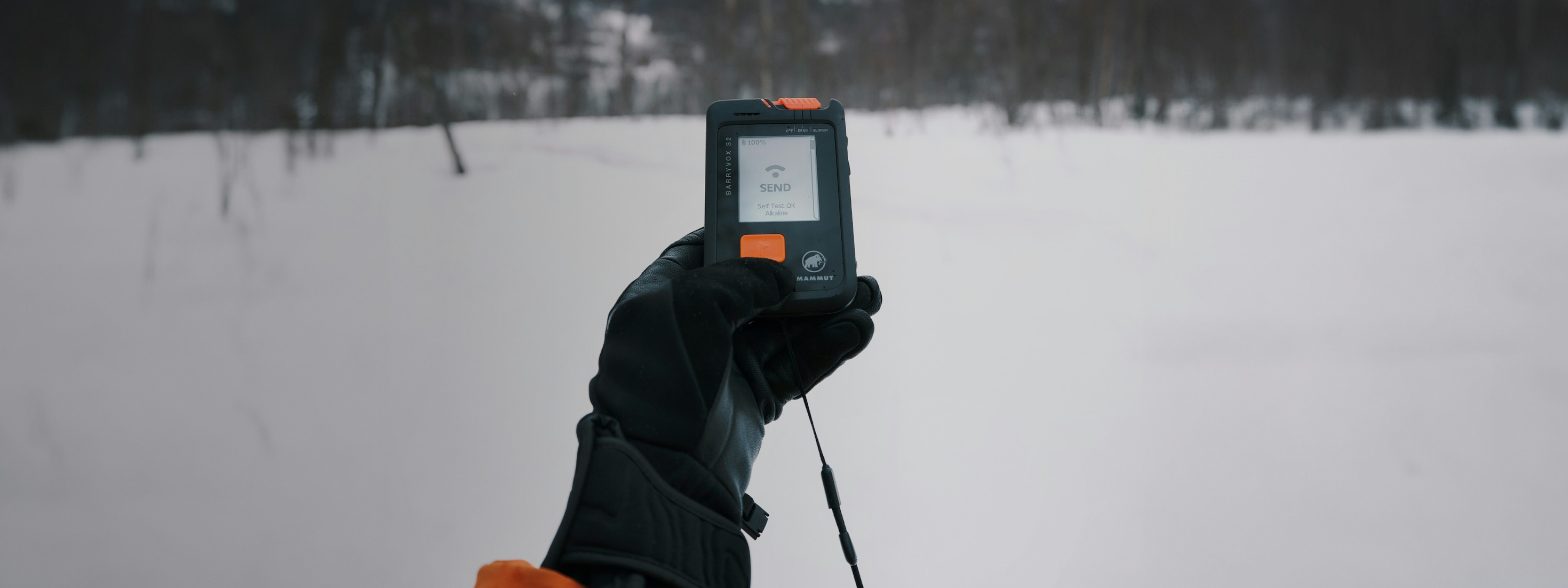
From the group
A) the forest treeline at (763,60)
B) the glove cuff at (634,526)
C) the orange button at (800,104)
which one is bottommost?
the glove cuff at (634,526)

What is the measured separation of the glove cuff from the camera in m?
0.37

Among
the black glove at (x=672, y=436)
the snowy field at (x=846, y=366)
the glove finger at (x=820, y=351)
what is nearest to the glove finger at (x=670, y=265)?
the black glove at (x=672, y=436)

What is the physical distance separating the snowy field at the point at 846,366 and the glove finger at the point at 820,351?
0.27 m

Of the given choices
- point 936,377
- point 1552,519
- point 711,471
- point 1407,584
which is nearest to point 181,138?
point 711,471

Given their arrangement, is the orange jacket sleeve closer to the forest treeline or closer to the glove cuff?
the glove cuff

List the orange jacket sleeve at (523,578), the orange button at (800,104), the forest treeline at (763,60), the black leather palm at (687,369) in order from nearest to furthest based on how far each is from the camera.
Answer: the orange jacket sleeve at (523,578), the black leather palm at (687,369), the orange button at (800,104), the forest treeline at (763,60)

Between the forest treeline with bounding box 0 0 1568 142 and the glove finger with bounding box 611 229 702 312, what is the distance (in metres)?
0.37

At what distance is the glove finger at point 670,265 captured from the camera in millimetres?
518

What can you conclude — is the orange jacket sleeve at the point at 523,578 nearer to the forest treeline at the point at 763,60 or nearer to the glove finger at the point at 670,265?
the glove finger at the point at 670,265

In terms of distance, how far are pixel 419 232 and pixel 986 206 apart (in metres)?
0.77

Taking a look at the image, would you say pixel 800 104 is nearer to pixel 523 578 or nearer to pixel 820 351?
pixel 820 351

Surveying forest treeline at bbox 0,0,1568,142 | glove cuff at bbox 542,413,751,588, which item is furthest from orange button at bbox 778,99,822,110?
forest treeline at bbox 0,0,1568,142

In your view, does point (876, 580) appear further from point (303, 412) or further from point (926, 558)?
point (303, 412)

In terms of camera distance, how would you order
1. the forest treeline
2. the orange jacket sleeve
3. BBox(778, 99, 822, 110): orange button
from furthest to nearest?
the forest treeline → BBox(778, 99, 822, 110): orange button → the orange jacket sleeve
